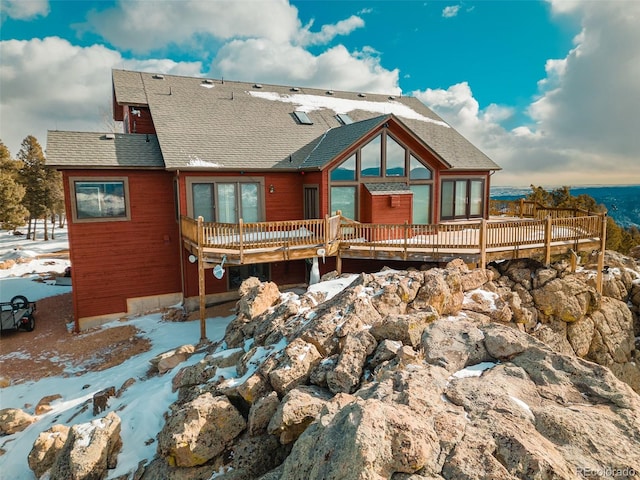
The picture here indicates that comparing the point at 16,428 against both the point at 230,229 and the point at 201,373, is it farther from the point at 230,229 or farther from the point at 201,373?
the point at 230,229

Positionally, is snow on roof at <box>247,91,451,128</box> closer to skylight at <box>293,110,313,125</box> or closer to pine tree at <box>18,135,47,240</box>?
skylight at <box>293,110,313,125</box>

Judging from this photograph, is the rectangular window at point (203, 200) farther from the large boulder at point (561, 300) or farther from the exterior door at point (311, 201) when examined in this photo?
the large boulder at point (561, 300)

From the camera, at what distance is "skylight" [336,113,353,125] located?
62.1 feet

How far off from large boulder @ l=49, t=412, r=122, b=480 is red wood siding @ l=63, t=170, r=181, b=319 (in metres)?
8.71

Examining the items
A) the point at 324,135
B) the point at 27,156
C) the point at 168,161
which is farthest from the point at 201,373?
the point at 27,156

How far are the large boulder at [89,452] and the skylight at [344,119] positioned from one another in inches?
627

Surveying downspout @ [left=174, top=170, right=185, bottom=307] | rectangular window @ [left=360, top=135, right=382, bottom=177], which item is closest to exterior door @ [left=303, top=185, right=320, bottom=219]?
rectangular window @ [left=360, top=135, right=382, bottom=177]

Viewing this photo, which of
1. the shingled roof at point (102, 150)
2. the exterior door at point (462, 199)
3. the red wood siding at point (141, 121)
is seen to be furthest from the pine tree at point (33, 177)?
the exterior door at point (462, 199)

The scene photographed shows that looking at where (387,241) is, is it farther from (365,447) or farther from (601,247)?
(365,447)

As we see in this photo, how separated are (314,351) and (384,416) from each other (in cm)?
296

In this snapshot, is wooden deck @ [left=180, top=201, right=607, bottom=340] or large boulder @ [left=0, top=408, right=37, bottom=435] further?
wooden deck @ [left=180, top=201, right=607, bottom=340]

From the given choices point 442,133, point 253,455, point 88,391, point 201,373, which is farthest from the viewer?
Result: point 442,133

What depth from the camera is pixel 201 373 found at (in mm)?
7984

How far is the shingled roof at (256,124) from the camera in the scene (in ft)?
49.0
